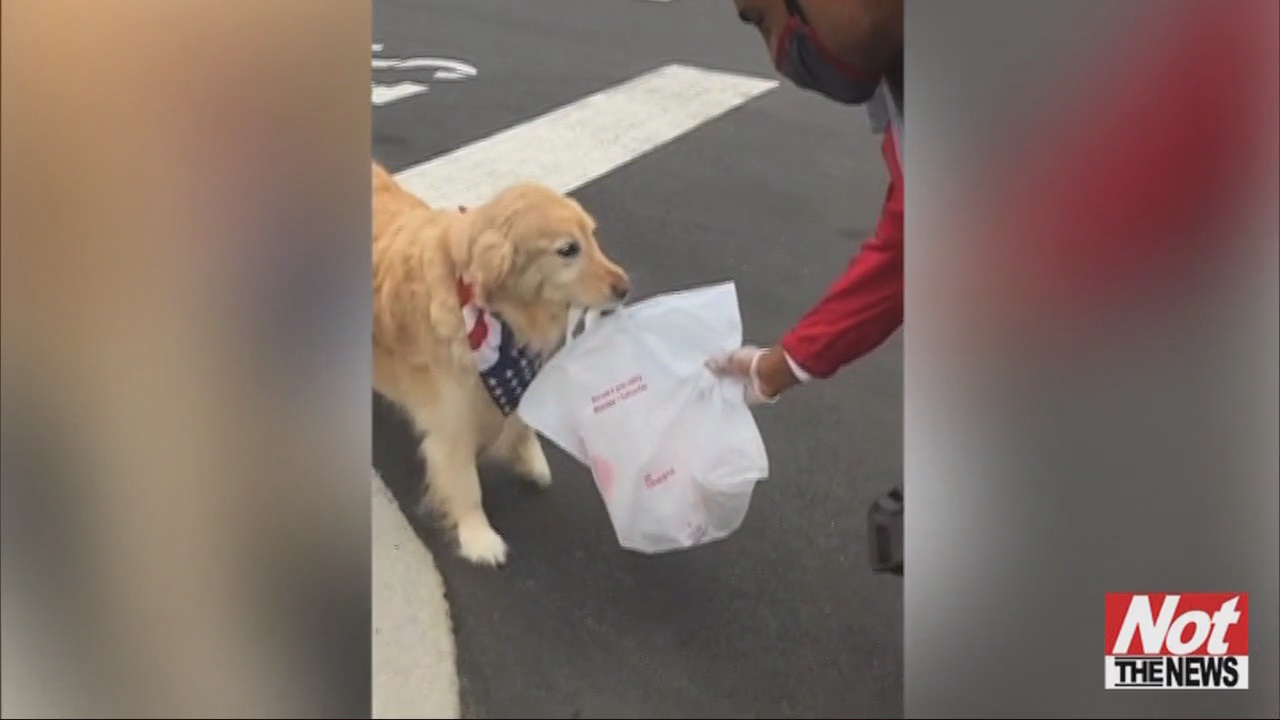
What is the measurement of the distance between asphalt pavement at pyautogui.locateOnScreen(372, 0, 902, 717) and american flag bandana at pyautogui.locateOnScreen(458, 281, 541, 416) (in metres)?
0.07

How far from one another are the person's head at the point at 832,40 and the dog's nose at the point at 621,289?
0.86 ft

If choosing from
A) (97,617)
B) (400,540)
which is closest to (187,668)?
(97,617)

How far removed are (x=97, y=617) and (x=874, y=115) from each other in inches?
35.9

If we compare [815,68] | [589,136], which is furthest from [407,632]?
[815,68]

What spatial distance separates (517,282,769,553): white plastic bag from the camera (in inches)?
45.9

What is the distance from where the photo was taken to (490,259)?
3.68 ft

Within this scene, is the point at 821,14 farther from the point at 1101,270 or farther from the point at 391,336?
the point at 391,336

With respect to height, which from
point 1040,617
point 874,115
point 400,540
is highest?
point 874,115

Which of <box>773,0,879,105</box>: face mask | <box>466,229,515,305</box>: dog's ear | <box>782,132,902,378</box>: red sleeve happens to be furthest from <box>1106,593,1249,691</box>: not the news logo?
<box>466,229,515,305</box>: dog's ear

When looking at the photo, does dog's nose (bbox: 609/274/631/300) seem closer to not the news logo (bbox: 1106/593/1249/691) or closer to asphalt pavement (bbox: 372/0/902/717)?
asphalt pavement (bbox: 372/0/902/717)

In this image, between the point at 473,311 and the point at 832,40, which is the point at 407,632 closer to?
the point at 473,311

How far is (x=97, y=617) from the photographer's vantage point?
114 cm

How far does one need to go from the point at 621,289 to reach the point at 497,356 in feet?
0.46

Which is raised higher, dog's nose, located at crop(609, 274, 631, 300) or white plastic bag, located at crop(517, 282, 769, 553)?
dog's nose, located at crop(609, 274, 631, 300)
